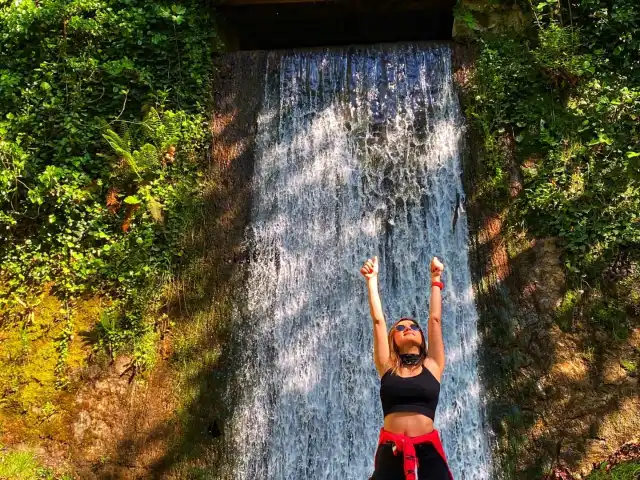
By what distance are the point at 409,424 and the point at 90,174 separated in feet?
17.9

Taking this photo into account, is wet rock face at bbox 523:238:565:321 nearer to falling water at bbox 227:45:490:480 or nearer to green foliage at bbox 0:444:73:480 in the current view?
falling water at bbox 227:45:490:480

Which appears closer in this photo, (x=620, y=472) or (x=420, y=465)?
(x=420, y=465)

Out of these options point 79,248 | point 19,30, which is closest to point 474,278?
point 79,248

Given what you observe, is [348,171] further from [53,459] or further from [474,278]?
[53,459]

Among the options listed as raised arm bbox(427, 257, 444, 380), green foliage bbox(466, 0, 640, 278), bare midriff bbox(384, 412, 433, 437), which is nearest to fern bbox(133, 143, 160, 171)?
green foliage bbox(466, 0, 640, 278)

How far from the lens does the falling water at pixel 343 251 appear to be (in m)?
5.67

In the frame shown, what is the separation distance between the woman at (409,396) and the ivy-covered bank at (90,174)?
395 centimetres

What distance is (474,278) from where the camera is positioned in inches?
239

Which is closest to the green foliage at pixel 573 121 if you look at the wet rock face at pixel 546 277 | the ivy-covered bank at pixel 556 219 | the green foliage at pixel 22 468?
the ivy-covered bank at pixel 556 219

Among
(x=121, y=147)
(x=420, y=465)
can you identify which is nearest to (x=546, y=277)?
(x=420, y=465)

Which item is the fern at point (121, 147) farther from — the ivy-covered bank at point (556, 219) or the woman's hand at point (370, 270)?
the woman's hand at point (370, 270)

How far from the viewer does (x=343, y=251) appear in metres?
6.36

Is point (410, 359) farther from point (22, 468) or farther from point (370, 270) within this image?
point (22, 468)

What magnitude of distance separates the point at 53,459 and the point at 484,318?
15.4 ft
